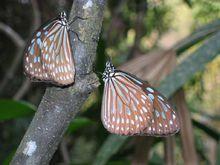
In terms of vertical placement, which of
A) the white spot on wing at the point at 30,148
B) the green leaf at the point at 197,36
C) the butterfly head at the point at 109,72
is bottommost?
the white spot on wing at the point at 30,148

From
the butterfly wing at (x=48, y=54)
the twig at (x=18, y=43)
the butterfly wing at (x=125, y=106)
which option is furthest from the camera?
the twig at (x=18, y=43)

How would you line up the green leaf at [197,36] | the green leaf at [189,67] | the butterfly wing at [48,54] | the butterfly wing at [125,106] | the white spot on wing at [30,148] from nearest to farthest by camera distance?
the white spot on wing at [30,148] < the butterfly wing at [48,54] < the butterfly wing at [125,106] < the green leaf at [189,67] < the green leaf at [197,36]

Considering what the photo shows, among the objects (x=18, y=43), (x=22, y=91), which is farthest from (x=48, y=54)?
(x=18, y=43)

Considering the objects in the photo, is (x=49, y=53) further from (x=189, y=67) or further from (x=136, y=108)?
(x=189, y=67)

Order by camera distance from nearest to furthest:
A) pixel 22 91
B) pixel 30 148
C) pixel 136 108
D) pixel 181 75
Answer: pixel 30 148 → pixel 136 108 → pixel 181 75 → pixel 22 91

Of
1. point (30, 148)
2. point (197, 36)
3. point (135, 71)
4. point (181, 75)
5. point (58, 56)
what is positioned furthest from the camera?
point (197, 36)

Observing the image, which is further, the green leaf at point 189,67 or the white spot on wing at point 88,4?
the green leaf at point 189,67

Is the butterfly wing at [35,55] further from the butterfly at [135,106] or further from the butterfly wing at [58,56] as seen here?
the butterfly at [135,106]

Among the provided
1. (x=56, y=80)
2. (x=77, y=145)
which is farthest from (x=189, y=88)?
(x=56, y=80)

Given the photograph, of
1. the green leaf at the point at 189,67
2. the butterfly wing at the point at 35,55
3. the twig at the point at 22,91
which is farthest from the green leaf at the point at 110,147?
the twig at the point at 22,91
